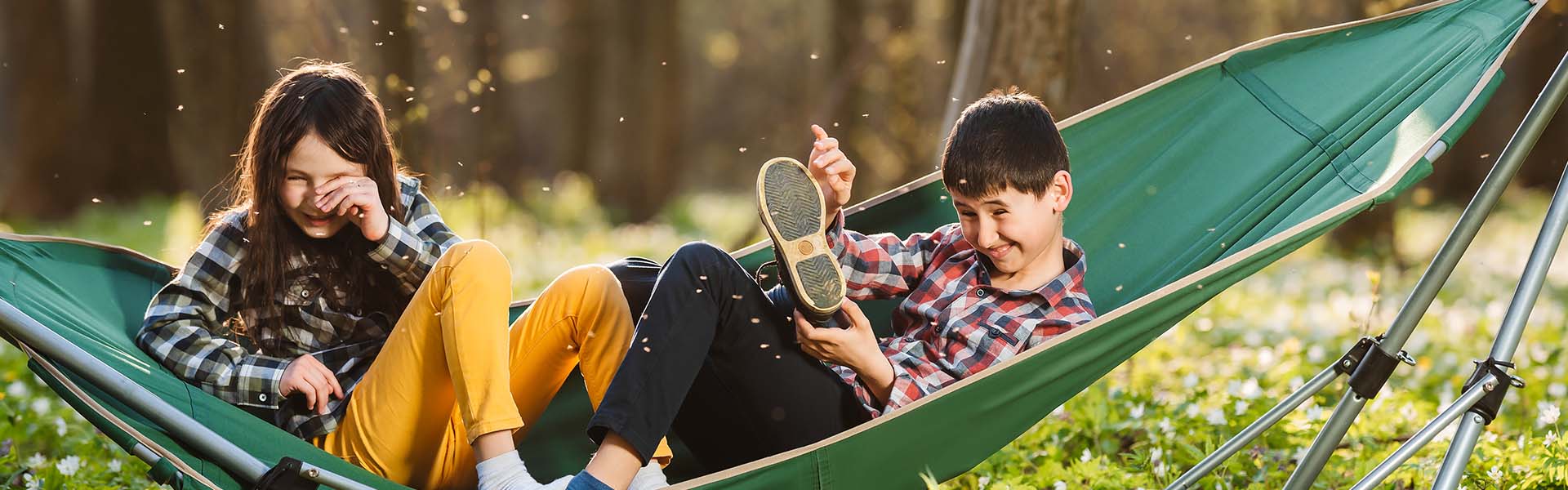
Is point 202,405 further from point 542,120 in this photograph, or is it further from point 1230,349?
point 542,120

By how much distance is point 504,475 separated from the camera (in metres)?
1.95

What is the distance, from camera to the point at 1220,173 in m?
2.78

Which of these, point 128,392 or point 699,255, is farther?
point 699,255

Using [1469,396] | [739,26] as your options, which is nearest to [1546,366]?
[1469,396]

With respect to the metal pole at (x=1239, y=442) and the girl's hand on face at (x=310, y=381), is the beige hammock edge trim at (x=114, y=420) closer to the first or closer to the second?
the girl's hand on face at (x=310, y=381)

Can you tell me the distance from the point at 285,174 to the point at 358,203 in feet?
0.44

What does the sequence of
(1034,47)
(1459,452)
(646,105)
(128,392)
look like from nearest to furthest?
(128,392) → (1459,452) → (1034,47) → (646,105)

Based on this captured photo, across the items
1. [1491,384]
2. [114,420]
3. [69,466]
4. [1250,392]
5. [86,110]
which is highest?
[1491,384]

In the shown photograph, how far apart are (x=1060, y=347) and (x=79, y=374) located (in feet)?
4.51

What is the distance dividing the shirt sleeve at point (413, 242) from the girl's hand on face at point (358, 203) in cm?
2

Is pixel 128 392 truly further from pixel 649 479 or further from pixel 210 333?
pixel 649 479

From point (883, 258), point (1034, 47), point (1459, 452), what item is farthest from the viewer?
point (1034, 47)

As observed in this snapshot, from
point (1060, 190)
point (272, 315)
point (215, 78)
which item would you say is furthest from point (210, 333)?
point (215, 78)

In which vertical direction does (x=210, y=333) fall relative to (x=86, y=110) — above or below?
above
